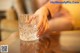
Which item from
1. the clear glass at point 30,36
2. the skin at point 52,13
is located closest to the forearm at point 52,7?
the skin at point 52,13

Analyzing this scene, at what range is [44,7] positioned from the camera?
2.98 feet

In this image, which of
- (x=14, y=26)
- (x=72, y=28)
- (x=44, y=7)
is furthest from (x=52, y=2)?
(x=14, y=26)

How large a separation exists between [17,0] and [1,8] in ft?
0.46

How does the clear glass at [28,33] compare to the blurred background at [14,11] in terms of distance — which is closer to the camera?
the clear glass at [28,33]

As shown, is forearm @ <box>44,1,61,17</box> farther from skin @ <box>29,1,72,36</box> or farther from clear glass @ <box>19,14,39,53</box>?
clear glass @ <box>19,14,39,53</box>

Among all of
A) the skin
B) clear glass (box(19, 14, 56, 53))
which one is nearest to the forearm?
the skin

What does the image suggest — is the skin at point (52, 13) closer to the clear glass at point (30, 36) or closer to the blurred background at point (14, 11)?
the blurred background at point (14, 11)

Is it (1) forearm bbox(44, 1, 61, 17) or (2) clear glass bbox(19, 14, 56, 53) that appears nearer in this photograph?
(2) clear glass bbox(19, 14, 56, 53)

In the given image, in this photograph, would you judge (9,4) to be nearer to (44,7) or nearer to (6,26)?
(6,26)

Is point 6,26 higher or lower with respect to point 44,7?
lower

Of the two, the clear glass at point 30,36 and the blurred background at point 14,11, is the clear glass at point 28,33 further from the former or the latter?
the blurred background at point 14,11

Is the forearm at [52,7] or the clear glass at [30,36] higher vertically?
the forearm at [52,7]

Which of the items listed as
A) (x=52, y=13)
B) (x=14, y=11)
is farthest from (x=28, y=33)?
(x=14, y=11)

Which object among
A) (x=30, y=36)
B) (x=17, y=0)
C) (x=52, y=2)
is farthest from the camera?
(x=17, y=0)
